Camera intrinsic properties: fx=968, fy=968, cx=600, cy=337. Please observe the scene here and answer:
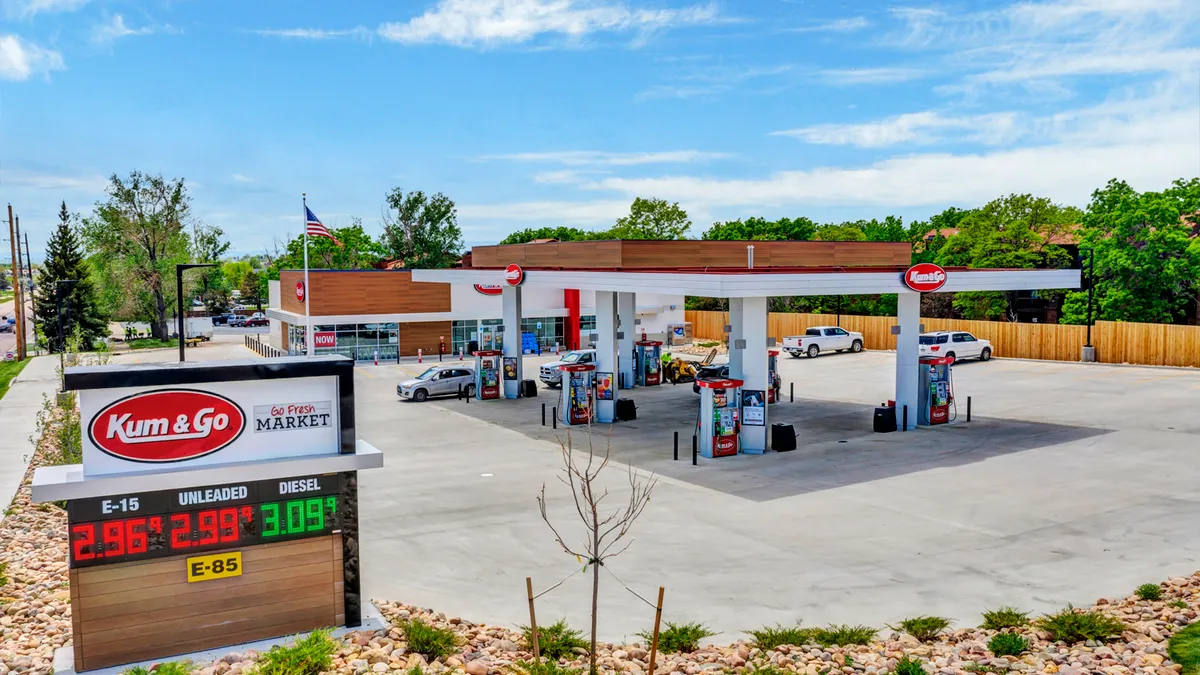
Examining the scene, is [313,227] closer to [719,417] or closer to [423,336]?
[719,417]

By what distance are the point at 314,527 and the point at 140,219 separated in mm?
70637

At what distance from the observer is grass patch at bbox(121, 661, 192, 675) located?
9719 mm

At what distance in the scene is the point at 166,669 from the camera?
9.80 metres

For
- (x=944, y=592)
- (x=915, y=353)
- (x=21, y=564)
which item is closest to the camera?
(x=944, y=592)

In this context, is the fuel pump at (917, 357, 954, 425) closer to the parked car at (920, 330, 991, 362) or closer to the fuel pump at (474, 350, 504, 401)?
the fuel pump at (474, 350, 504, 401)

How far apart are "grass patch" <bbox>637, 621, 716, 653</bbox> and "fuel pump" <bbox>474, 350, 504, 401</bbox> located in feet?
81.6

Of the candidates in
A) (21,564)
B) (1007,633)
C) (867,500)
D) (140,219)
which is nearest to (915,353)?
(867,500)

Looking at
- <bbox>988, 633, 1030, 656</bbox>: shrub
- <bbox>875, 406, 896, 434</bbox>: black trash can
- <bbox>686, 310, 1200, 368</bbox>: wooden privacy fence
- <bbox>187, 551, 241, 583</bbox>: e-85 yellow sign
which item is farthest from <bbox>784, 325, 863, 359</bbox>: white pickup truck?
<bbox>187, 551, 241, 583</bbox>: e-85 yellow sign

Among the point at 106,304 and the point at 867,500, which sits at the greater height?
the point at 106,304

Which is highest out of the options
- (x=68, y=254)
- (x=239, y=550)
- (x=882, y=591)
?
(x=68, y=254)

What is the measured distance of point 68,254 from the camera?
7156 cm

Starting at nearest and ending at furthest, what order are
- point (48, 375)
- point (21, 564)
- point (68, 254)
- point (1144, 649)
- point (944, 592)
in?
point (1144, 649)
point (944, 592)
point (21, 564)
point (48, 375)
point (68, 254)

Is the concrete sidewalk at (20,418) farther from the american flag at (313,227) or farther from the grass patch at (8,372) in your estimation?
the american flag at (313,227)

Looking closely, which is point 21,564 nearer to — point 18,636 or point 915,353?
point 18,636
